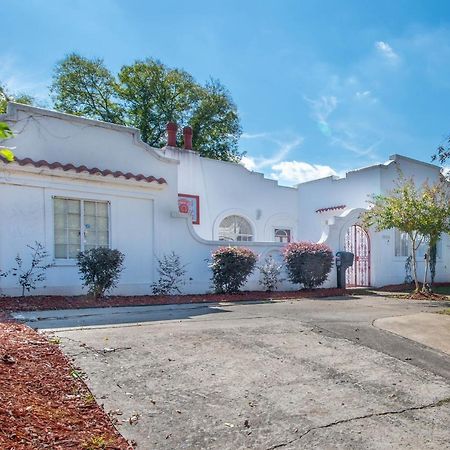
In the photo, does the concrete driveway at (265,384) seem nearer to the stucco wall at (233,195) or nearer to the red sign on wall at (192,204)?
the red sign on wall at (192,204)

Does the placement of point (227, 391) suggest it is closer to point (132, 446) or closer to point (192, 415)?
point (192, 415)

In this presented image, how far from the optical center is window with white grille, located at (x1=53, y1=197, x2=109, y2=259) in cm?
1058

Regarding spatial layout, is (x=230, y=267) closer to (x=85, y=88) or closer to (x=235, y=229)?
(x=235, y=229)

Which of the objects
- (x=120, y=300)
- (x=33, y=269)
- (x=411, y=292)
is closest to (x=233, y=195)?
(x=411, y=292)

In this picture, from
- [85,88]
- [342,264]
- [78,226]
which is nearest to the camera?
[78,226]

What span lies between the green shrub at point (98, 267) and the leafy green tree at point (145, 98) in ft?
74.4

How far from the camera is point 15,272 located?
9773mm

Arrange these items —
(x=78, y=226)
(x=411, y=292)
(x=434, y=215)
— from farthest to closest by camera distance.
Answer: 1. (x=411, y=292)
2. (x=434, y=215)
3. (x=78, y=226)

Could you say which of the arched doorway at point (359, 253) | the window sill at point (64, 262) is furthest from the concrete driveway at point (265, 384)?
the arched doorway at point (359, 253)

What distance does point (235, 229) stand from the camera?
59.8 ft

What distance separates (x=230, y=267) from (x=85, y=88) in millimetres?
25675

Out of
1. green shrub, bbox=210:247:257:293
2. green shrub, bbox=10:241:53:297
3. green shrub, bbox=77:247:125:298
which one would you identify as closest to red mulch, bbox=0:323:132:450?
green shrub, bbox=77:247:125:298

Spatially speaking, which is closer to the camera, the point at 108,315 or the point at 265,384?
the point at 265,384

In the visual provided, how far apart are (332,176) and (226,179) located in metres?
4.94
